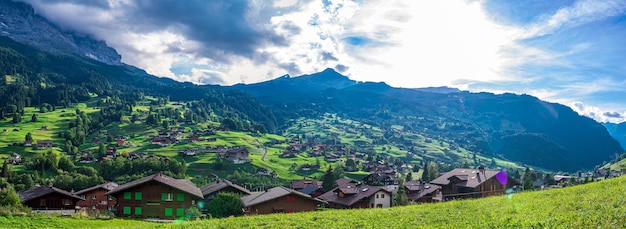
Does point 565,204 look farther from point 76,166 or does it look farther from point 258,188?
point 76,166

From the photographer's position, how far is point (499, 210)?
1011 inches

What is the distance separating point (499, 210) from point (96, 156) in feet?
617

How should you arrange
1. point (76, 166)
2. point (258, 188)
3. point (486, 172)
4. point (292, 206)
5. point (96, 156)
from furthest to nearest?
point (96, 156), point (76, 166), point (258, 188), point (486, 172), point (292, 206)

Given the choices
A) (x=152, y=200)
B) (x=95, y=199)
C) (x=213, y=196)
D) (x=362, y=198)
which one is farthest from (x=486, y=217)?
(x=95, y=199)

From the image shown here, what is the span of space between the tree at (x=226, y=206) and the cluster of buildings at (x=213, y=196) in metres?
1.41

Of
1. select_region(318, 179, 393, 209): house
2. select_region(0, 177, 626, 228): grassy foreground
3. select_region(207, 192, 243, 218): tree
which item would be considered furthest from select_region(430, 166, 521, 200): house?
select_region(0, 177, 626, 228): grassy foreground

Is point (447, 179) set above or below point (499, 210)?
below

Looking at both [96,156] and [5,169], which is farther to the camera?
[96,156]

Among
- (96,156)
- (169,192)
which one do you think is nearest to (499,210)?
(169,192)

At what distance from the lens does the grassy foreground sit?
1923 centimetres

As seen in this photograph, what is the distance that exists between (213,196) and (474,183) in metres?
57.0

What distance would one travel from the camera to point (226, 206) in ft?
218

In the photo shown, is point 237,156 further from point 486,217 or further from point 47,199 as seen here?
point 486,217

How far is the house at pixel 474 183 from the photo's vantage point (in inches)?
3536
